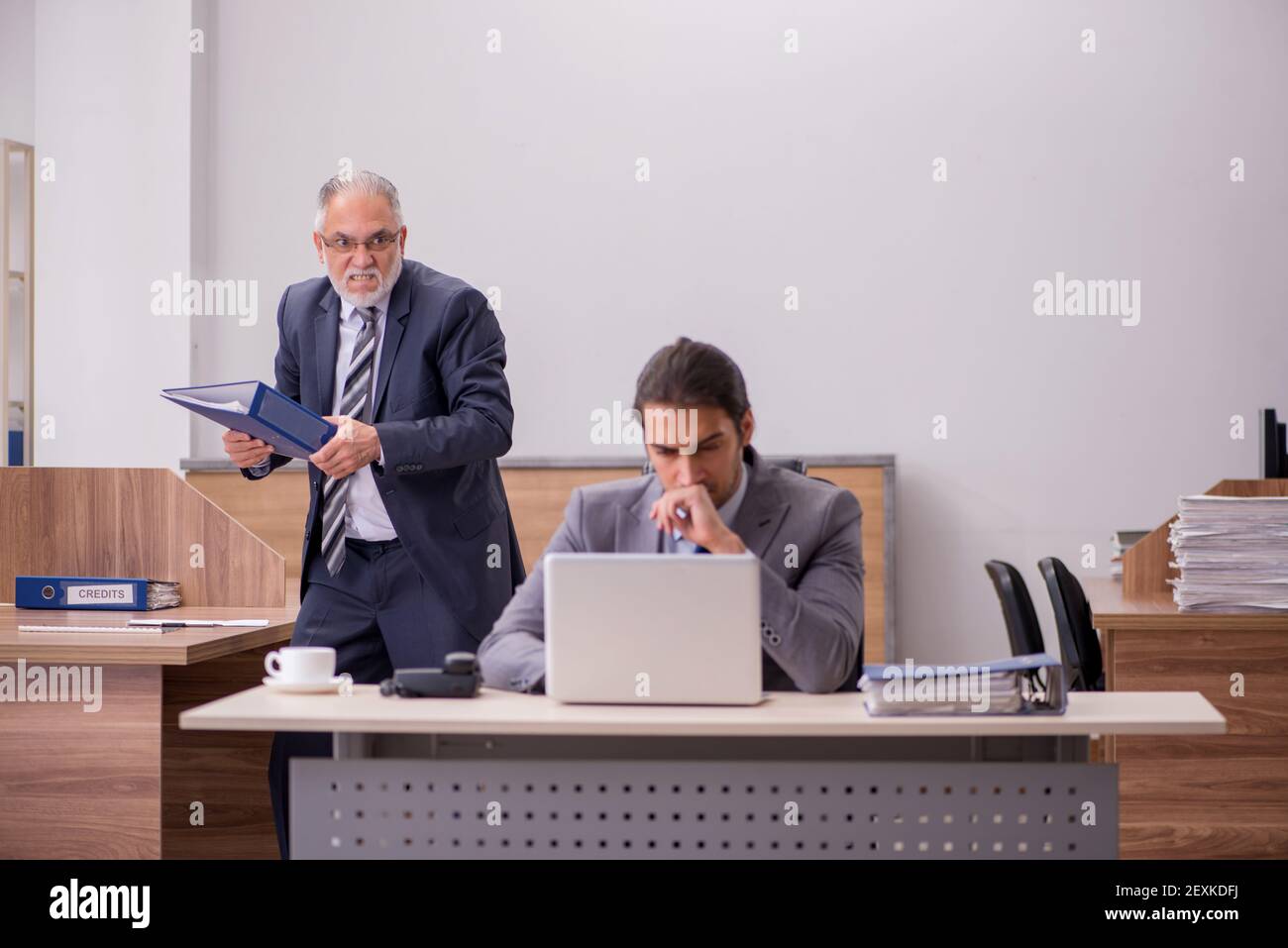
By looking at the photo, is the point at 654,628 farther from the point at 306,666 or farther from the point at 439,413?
the point at 439,413

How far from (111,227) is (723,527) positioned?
4319 mm

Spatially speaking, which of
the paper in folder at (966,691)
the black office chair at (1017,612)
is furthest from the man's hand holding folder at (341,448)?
the black office chair at (1017,612)

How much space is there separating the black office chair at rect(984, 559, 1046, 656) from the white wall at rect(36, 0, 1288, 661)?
1.02m

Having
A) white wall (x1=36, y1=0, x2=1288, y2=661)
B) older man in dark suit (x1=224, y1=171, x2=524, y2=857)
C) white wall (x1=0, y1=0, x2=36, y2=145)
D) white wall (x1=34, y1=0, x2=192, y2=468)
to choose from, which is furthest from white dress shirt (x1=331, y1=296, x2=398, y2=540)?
white wall (x1=0, y1=0, x2=36, y2=145)

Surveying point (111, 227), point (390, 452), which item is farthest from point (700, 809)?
point (111, 227)

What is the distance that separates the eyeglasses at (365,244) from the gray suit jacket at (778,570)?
88cm

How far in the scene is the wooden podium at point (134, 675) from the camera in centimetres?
261

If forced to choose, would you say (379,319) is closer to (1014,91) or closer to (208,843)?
(208,843)

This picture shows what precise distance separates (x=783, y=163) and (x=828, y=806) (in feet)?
13.0

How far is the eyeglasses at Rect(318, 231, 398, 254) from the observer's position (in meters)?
2.91

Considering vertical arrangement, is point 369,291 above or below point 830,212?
below

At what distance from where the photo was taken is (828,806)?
1.93m

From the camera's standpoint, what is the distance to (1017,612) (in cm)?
421
